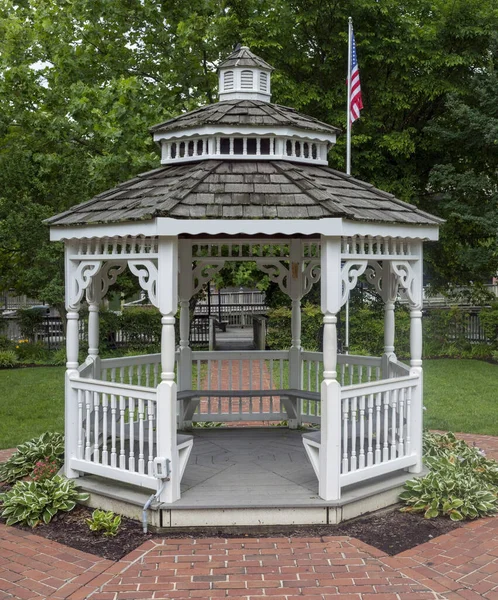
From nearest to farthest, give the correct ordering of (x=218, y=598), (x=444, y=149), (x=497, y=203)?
(x=218, y=598) → (x=497, y=203) → (x=444, y=149)

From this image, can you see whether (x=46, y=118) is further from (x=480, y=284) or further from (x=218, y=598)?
(x=218, y=598)

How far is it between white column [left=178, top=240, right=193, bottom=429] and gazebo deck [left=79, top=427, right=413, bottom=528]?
169cm

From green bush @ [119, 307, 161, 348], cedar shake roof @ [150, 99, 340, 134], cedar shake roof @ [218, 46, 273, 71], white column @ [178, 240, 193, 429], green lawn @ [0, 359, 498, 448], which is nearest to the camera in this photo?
cedar shake roof @ [150, 99, 340, 134]

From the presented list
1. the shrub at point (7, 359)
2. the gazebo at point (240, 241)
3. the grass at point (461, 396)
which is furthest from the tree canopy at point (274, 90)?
the gazebo at point (240, 241)

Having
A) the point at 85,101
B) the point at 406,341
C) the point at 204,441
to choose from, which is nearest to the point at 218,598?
the point at 204,441

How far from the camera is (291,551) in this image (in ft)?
18.7

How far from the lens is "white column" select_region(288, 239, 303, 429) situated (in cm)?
942

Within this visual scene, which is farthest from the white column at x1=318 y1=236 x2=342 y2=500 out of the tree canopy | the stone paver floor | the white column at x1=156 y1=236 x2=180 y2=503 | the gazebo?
the tree canopy

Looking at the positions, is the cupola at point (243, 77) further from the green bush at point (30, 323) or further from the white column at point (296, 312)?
the green bush at point (30, 323)

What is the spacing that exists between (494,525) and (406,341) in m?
14.2

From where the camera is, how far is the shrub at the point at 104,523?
6070 millimetres

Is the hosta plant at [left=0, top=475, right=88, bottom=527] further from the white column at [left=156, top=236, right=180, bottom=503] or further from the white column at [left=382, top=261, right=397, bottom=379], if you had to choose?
the white column at [left=382, top=261, right=397, bottom=379]

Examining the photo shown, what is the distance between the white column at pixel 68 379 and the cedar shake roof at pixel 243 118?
185cm

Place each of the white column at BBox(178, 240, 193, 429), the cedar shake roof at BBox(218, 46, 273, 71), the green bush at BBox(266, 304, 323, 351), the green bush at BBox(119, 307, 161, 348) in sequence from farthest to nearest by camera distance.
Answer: the green bush at BBox(119, 307, 161, 348) → the green bush at BBox(266, 304, 323, 351) → the white column at BBox(178, 240, 193, 429) → the cedar shake roof at BBox(218, 46, 273, 71)
